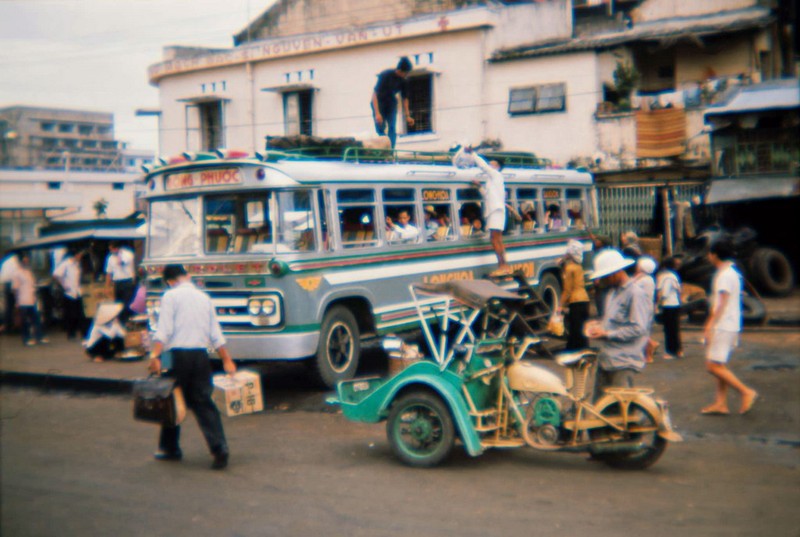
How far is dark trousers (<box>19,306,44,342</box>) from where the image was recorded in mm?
15531

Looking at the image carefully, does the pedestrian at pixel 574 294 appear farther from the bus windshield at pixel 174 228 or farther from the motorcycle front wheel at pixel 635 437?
the bus windshield at pixel 174 228

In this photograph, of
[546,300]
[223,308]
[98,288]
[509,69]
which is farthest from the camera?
[509,69]

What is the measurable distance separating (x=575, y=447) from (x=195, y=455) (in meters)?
3.43

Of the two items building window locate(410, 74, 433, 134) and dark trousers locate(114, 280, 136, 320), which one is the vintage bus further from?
building window locate(410, 74, 433, 134)

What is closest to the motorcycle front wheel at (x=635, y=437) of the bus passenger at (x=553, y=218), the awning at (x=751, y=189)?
the bus passenger at (x=553, y=218)

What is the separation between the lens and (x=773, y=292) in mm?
17766

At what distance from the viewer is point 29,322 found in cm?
1576

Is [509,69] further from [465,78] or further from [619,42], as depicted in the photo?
[619,42]

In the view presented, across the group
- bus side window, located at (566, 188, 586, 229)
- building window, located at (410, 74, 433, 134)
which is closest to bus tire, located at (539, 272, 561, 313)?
bus side window, located at (566, 188, 586, 229)

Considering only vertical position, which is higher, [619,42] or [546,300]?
[619,42]

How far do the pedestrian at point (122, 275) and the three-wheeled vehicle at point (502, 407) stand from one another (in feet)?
30.0

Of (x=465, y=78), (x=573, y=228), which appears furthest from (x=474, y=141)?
(x=573, y=228)

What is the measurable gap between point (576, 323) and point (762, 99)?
33.0 feet

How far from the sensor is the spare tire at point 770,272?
17.8m
